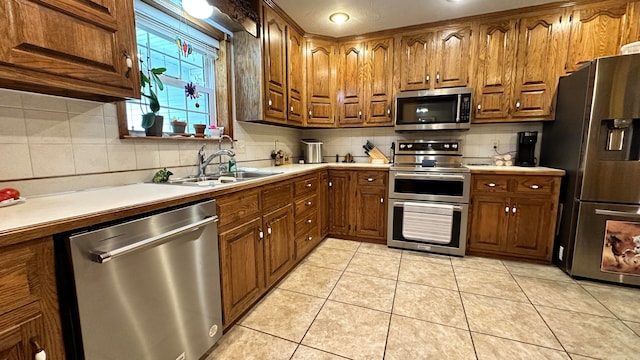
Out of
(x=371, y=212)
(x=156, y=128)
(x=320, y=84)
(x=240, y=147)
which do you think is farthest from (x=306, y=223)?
(x=320, y=84)

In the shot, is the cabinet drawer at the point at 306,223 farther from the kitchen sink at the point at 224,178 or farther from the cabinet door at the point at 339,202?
the kitchen sink at the point at 224,178

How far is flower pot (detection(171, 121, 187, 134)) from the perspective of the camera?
197cm

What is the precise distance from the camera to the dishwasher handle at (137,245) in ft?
2.94

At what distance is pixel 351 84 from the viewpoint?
327 cm

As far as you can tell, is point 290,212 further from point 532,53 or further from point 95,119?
point 532,53

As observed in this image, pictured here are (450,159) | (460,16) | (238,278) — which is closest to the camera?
(238,278)

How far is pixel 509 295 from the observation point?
2.00m

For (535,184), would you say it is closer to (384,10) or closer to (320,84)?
(384,10)

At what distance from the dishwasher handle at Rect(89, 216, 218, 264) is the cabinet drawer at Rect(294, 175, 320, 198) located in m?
1.07

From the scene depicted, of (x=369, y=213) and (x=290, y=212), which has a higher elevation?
(x=290, y=212)

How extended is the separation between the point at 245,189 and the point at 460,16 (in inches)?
111

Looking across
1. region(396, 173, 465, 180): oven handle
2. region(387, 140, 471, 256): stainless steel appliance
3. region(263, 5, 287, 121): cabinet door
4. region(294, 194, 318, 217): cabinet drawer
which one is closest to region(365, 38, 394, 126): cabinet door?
region(387, 140, 471, 256): stainless steel appliance

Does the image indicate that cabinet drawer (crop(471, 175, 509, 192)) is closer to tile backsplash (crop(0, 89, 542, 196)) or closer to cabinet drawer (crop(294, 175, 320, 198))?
cabinet drawer (crop(294, 175, 320, 198))

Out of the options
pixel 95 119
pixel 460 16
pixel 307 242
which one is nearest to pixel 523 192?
pixel 460 16
